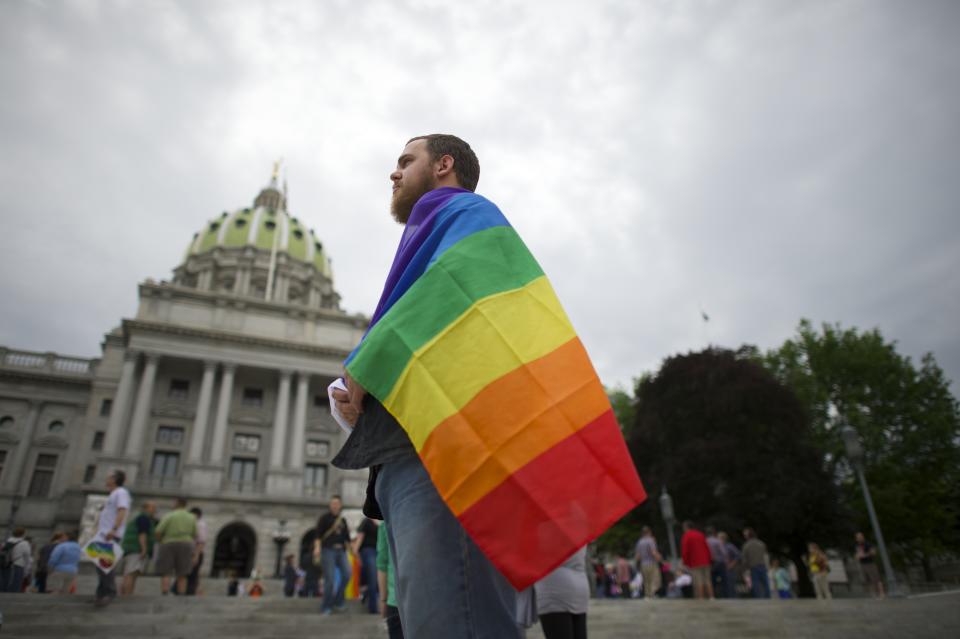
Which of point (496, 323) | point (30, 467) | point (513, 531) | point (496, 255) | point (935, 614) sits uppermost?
point (30, 467)

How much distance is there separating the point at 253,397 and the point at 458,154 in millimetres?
43118

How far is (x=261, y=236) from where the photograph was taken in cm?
6225

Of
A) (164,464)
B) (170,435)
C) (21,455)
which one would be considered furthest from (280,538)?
(21,455)

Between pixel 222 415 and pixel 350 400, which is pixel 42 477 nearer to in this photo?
pixel 222 415

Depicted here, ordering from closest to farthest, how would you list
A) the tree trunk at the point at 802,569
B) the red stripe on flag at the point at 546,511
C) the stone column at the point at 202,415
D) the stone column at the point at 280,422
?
1. the red stripe on flag at the point at 546,511
2. the tree trunk at the point at 802,569
3. the stone column at the point at 202,415
4. the stone column at the point at 280,422

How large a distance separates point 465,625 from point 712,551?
53.4ft

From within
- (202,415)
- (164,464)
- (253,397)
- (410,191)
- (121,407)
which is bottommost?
(410,191)

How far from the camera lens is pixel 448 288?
1.85 meters

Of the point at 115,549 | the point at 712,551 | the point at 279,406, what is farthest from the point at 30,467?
the point at 712,551

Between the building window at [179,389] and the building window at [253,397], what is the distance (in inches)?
148

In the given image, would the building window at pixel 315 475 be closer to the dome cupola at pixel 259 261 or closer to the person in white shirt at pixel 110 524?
the dome cupola at pixel 259 261

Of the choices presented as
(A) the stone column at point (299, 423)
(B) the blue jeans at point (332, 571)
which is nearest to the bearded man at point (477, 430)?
(B) the blue jeans at point (332, 571)

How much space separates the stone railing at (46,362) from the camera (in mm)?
45000

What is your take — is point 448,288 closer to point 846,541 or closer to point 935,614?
point 935,614
